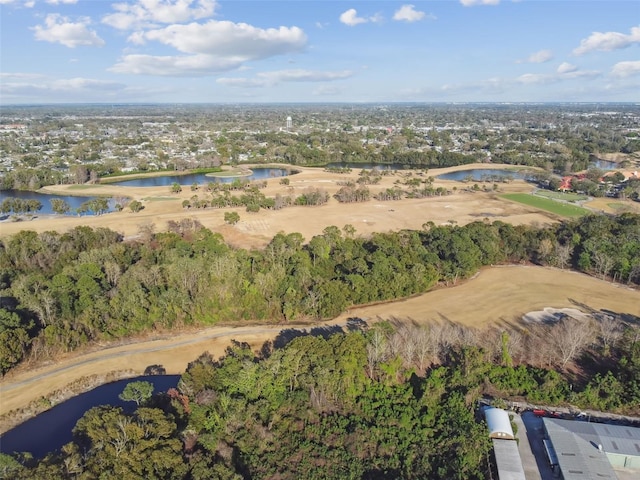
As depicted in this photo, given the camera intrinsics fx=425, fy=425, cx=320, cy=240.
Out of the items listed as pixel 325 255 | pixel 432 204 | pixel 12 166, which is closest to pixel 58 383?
pixel 325 255

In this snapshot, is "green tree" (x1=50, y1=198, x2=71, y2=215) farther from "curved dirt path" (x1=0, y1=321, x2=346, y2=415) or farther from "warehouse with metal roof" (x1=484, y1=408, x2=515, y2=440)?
"warehouse with metal roof" (x1=484, y1=408, x2=515, y2=440)

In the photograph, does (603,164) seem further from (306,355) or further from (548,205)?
(306,355)

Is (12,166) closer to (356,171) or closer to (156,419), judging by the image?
(356,171)

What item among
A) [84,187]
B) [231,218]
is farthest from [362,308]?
[84,187]

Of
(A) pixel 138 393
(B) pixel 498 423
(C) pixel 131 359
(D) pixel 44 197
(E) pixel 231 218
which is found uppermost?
(D) pixel 44 197

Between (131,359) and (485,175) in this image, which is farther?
(485,175)

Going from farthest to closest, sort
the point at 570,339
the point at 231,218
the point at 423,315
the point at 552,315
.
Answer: the point at 231,218
the point at 552,315
the point at 423,315
the point at 570,339
